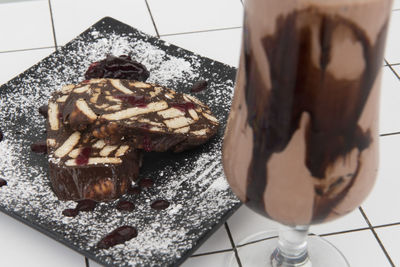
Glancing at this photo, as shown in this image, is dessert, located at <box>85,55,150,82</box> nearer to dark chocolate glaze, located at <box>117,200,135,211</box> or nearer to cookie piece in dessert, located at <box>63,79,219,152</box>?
cookie piece in dessert, located at <box>63,79,219,152</box>

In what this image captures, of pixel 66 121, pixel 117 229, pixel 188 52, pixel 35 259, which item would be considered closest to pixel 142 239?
pixel 117 229

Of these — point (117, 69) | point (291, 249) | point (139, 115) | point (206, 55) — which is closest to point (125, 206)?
point (139, 115)

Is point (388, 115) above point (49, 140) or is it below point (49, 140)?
below

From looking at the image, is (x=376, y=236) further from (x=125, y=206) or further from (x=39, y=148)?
(x=39, y=148)

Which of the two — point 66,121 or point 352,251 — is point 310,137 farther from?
point 66,121

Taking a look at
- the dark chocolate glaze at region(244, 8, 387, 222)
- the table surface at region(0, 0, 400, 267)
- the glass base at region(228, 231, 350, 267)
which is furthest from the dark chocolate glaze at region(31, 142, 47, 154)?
the dark chocolate glaze at region(244, 8, 387, 222)

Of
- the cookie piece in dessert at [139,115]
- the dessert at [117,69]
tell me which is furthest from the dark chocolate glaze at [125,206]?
the dessert at [117,69]
